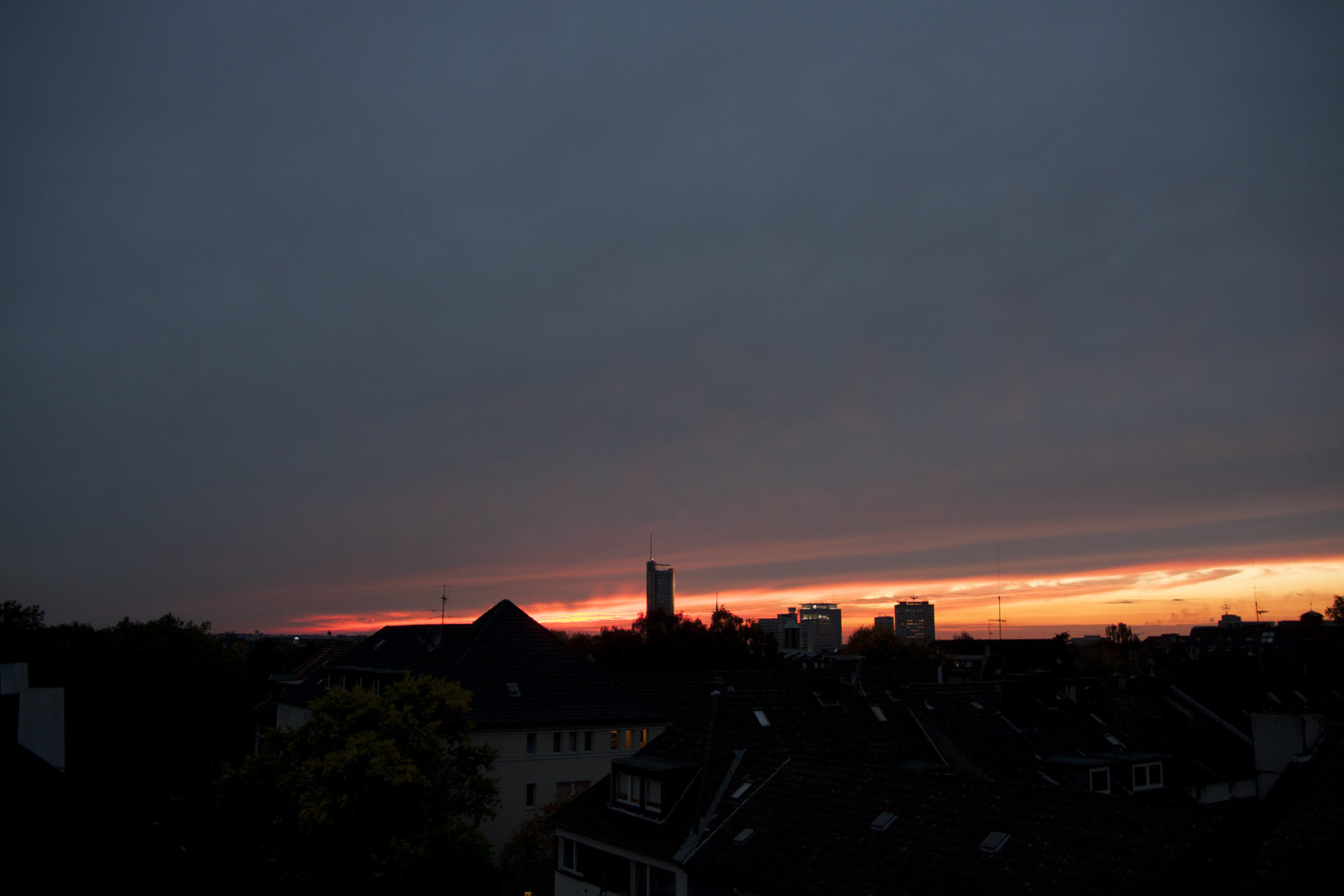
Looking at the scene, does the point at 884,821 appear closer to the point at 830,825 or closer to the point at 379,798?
the point at 830,825

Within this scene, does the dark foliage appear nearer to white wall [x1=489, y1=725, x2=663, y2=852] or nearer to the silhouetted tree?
the silhouetted tree

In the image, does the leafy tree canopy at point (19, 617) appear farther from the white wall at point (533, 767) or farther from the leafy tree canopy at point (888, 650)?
the leafy tree canopy at point (888, 650)

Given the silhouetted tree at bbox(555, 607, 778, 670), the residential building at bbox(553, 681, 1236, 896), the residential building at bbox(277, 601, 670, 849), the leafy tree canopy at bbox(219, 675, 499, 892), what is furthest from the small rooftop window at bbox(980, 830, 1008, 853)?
the silhouetted tree at bbox(555, 607, 778, 670)

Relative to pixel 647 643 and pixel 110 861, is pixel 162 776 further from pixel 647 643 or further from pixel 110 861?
pixel 110 861

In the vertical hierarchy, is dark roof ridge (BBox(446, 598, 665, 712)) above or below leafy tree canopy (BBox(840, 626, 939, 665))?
above

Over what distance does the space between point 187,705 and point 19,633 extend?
14.8 meters

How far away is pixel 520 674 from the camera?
175 feet

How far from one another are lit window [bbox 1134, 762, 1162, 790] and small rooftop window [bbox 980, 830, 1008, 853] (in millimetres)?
27885

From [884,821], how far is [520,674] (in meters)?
33.0

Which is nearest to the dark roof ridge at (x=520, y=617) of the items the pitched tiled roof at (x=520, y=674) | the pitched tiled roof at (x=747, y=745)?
the pitched tiled roof at (x=520, y=674)

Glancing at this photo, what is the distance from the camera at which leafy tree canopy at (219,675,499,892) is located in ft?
94.7

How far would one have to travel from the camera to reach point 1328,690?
75062 millimetres

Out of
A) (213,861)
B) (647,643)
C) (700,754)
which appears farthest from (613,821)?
(647,643)

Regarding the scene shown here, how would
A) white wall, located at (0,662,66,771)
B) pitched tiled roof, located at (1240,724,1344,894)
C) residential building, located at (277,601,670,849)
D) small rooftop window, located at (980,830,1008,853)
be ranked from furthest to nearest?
residential building, located at (277,601,670,849) → white wall, located at (0,662,66,771) → small rooftop window, located at (980,830,1008,853) → pitched tiled roof, located at (1240,724,1344,894)
